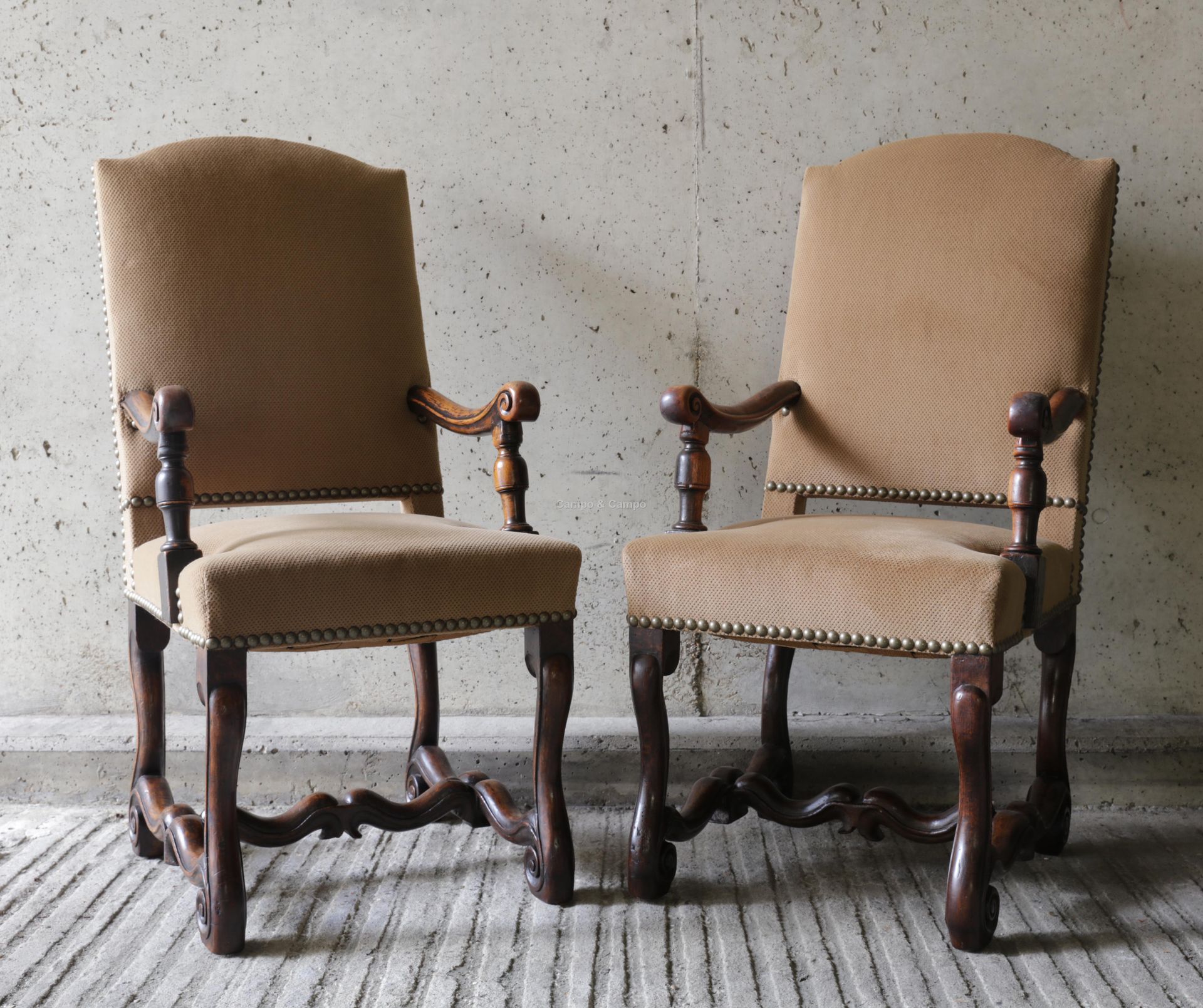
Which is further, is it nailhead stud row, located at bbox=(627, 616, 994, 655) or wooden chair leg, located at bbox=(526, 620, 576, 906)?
wooden chair leg, located at bbox=(526, 620, 576, 906)

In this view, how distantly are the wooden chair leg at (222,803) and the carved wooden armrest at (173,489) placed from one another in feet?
0.39

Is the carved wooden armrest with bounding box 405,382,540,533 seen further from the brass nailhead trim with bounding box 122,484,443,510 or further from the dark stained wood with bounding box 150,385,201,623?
the dark stained wood with bounding box 150,385,201,623

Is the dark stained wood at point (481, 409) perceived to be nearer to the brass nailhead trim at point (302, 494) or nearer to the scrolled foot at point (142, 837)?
the brass nailhead trim at point (302, 494)

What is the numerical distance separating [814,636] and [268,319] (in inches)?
42.2

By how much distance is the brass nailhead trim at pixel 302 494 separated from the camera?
186 centimetres

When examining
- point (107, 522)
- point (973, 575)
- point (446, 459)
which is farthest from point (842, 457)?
point (107, 522)

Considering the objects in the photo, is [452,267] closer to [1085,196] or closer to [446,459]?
[446,459]

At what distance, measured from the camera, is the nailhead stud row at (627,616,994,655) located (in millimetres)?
1513

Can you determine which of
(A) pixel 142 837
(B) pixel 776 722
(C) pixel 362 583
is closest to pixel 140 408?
(C) pixel 362 583

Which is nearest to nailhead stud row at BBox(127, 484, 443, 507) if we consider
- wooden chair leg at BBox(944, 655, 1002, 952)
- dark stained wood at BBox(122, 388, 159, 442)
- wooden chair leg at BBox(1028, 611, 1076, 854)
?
dark stained wood at BBox(122, 388, 159, 442)

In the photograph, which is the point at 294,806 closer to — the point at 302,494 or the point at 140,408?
the point at 302,494

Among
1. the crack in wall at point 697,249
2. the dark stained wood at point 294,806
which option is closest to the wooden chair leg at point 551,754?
the dark stained wood at point 294,806

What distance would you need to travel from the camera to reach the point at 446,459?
2348mm

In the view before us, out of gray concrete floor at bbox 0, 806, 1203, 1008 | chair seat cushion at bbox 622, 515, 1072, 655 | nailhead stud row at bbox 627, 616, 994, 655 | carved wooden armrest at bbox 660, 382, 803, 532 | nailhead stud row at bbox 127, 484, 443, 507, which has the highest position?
carved wooden armrest at bbox 660, 382, 803, 532
